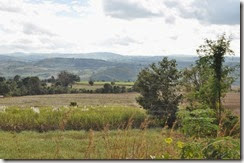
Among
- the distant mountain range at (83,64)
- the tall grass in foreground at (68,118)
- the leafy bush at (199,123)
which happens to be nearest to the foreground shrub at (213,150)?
the leafy bush at (199,123)

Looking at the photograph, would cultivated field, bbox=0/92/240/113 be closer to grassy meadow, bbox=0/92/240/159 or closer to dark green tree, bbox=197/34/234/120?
grassy meadow, bbox=0/92/240/159

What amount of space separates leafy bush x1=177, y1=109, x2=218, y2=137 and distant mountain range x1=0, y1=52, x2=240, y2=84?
867mm

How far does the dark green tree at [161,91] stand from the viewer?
311 inches

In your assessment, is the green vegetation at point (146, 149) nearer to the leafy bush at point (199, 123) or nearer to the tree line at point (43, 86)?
the leafy bush at point (199, 123)

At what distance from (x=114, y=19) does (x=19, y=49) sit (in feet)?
5.19

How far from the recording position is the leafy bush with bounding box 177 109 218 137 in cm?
671

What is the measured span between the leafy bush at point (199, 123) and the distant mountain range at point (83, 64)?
0.87 m

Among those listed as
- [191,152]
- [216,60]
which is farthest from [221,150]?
[216,60]

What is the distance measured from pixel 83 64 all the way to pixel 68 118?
1428 mm

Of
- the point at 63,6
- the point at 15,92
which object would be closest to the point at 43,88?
the point at 15,92

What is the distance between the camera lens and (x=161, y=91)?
8.21 meters

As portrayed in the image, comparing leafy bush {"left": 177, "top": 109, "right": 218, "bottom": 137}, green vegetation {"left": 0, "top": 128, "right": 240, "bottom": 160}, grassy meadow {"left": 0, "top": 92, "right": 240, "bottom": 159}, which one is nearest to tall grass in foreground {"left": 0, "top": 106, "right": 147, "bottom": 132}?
grassy meadow {"left": 0, "top": 92, "right": 240, "bottom": 159}

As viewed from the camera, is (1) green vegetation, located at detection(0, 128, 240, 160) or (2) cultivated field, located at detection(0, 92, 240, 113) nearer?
(1) green vegetation, located at detection(0, 128, 240, 160)

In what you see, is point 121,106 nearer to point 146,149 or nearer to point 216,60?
point 216,60
